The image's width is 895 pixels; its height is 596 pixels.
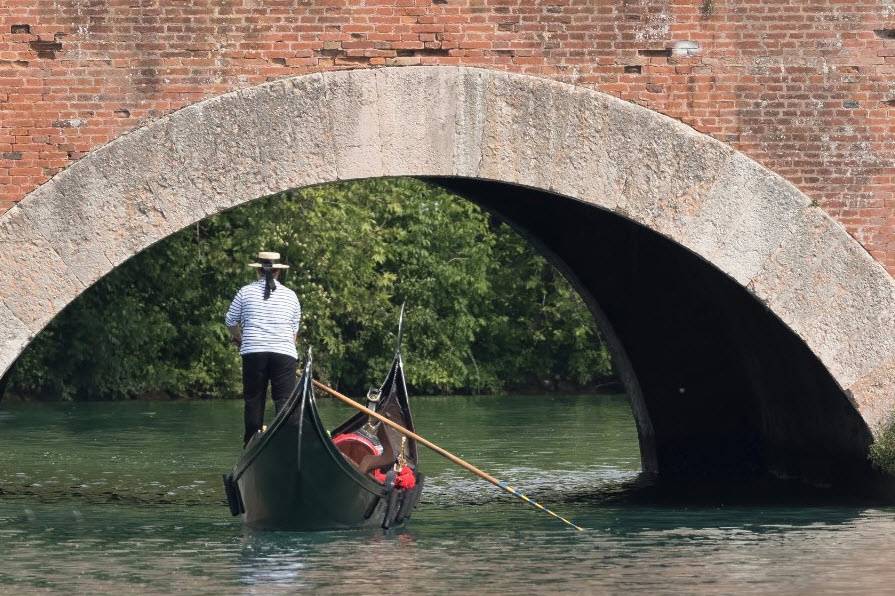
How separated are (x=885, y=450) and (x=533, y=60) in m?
3.07

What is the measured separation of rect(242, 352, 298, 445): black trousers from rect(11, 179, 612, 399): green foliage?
1967 centimetres

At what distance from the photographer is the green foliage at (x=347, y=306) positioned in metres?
31.9

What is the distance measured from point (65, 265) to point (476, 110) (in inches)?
97.7

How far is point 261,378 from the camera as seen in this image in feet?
38.5

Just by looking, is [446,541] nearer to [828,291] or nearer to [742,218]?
[742,218]

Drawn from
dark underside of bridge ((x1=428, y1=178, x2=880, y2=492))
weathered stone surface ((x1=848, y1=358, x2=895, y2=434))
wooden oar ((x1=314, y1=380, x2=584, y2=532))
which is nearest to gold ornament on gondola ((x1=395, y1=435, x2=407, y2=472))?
wooden oar ((x1=314, y1=380, x2=584, y2=532))

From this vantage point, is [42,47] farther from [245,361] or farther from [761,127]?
[761,127]

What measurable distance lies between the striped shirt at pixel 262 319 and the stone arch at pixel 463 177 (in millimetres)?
918

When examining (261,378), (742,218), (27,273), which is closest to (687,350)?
(742,218)

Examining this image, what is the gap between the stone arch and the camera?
1081 cm

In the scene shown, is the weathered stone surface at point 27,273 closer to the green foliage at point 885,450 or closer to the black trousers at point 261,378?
the black trousers at point 261,378

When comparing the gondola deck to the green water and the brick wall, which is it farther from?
the brick wall

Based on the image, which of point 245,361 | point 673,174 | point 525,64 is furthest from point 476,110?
point 245,361

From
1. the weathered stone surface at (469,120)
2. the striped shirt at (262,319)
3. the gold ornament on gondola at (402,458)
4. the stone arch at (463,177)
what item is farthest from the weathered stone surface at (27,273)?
the gold ornament on gondola at (402,458)
